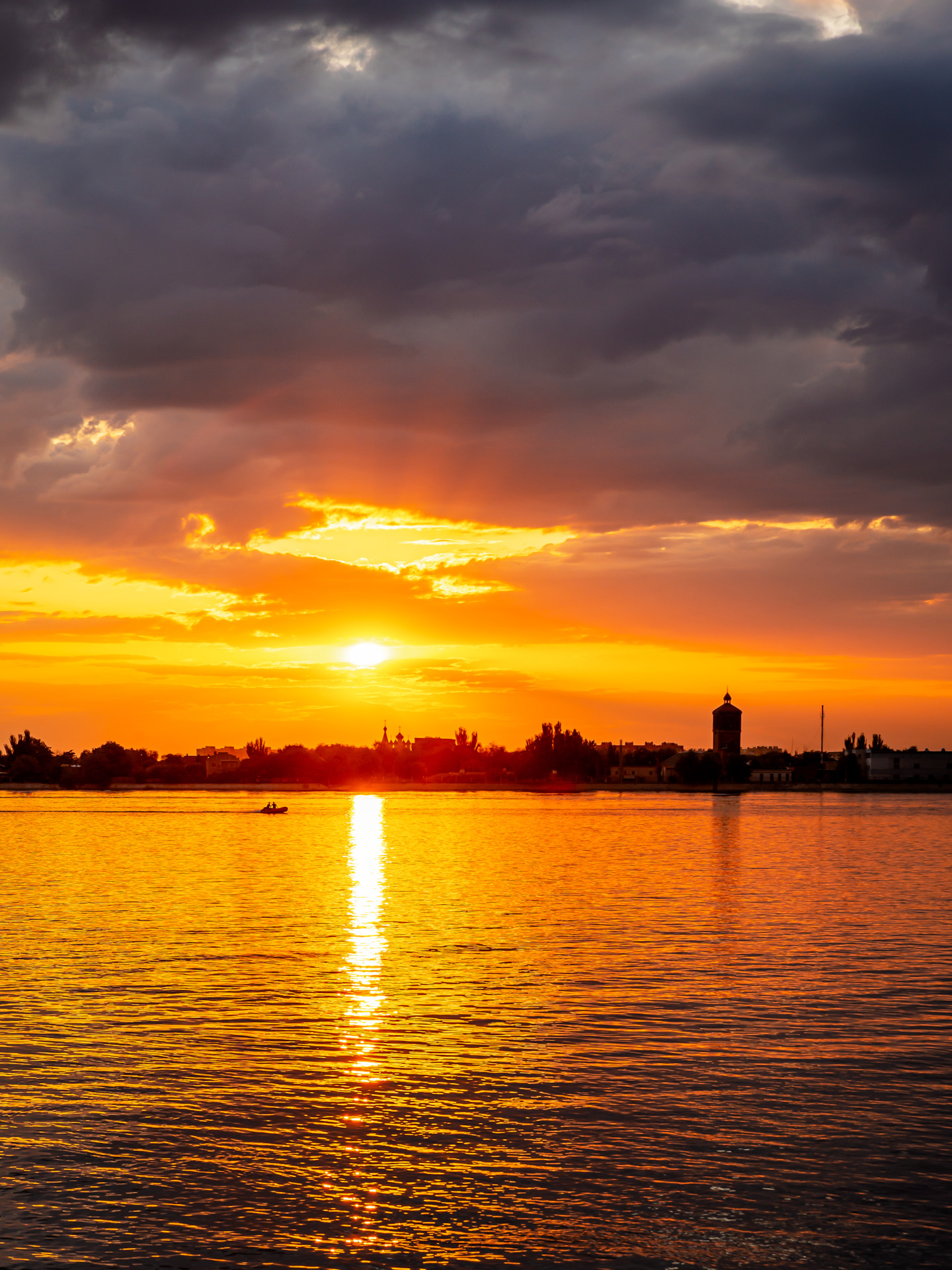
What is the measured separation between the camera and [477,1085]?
82.0 feet

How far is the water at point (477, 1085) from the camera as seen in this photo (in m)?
17.5

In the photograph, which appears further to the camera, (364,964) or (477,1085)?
(364,964)

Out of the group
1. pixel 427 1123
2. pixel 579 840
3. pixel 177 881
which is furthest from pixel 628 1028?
pixel 579 840

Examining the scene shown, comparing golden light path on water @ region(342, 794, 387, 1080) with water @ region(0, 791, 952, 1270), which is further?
golden light path on water @ region(342, 794, 387, 1080)

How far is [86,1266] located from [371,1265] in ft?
12.1

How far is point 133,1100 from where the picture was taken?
23781 millimetres

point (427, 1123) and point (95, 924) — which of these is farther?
point (95, 924)

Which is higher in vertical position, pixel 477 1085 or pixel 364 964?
pixel 477 1085

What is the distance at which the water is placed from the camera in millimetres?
17547

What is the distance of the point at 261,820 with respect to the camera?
173000 mm

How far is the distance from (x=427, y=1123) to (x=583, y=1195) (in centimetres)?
427

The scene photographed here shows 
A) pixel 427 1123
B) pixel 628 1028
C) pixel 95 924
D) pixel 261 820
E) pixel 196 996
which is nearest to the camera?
pixel 427 1123

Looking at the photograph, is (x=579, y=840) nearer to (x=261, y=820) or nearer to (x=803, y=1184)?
(x=261, y=820)

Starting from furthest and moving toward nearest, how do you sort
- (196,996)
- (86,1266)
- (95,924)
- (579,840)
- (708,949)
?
(579,840)
(95,924)
(708,949)
(196,996)
(86,1266)
